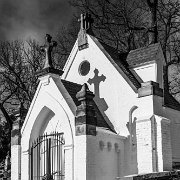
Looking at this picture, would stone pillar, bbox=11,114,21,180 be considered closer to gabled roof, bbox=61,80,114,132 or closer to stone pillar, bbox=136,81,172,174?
gabled roof, bbox=61,80,114,132

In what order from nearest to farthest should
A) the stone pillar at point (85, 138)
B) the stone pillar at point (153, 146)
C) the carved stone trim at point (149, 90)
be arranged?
the stone pillar at point (85, 138)
the stone pillar at point (153, 146)
the carved stone trim at point (149, 90)

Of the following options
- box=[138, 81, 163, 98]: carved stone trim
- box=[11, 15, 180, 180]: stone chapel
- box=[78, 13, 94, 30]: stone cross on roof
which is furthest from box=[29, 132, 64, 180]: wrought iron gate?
box=[78, 13, 94, 30]: stone cross on roof

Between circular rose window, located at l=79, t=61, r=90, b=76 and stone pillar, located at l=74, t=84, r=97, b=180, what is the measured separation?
3.66 meters

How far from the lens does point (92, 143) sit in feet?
41.3

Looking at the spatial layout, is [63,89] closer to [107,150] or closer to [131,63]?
[107,150]

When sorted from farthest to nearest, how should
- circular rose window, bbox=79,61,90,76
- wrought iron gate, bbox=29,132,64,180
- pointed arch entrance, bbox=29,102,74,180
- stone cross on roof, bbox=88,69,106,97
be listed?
circular rose window, bbox=79,61,90,76 < stone cross on roof, bbox=88,69,106,97 < wrought iron gate, bbox=29,132,64,180 < pointed arch entrance, bbox=29,102,74,180

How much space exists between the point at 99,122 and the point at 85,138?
2104 millimetres

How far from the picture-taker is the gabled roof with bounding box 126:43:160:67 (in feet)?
51.7

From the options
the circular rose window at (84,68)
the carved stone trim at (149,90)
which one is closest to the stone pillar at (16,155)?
the circular rose window at (84,68)

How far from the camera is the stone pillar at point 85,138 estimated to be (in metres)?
12.3

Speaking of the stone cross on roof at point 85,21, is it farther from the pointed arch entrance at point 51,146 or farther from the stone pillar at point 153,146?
the stone pillar at point 153,146

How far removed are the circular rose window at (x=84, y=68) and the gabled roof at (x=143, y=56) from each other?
1726 millimetres

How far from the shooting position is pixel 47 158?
13.6 meters

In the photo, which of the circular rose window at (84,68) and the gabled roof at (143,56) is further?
the circular rose window at (84,68)
